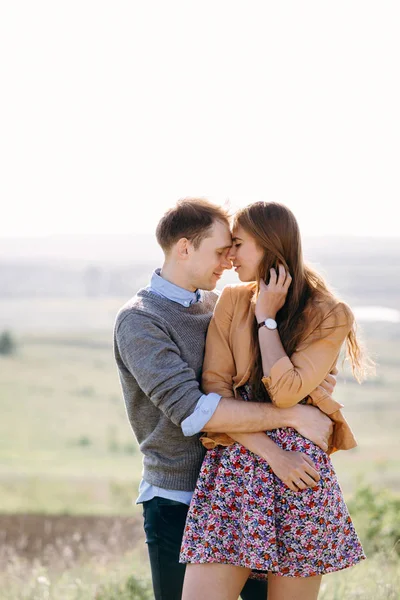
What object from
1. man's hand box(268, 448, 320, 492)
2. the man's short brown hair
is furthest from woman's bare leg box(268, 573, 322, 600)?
the man's short brown hair

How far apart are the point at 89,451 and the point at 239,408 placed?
26741 millimetres

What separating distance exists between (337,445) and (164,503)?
724 millimetres

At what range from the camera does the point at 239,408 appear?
3342mm

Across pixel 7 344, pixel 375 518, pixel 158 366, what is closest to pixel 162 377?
pixel 158 366

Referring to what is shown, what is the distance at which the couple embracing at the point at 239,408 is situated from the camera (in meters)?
3.32

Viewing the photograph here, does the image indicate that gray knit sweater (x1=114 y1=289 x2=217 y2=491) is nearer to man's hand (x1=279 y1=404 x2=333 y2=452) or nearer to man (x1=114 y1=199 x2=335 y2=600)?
man (x1=114 y1=199 x2=335 y2=600)

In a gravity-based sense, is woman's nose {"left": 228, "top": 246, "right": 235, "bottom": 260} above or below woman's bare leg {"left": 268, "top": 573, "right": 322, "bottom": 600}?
above

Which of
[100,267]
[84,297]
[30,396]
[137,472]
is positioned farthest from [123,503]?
[100,267]

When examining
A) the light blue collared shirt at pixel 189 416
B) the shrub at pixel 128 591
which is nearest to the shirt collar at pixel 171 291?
the light blue collared shirt at pixel 189 416

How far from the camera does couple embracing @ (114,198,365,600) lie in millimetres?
3324

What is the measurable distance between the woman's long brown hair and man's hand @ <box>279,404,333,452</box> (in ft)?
0.46

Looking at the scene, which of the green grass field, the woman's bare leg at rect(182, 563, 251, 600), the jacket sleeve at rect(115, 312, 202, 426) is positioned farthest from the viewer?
the green grass field

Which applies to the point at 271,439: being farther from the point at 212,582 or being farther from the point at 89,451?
the point at 89,451

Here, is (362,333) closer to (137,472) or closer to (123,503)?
(123,503)
